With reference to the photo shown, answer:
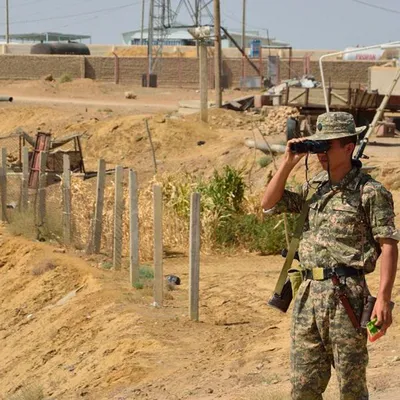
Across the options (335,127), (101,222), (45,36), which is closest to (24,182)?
(101,222)

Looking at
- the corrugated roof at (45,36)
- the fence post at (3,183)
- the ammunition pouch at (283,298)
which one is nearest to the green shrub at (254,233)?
the fence post at (3,183)

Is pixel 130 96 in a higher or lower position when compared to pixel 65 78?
lower

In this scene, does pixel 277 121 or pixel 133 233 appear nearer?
pixel 133 233

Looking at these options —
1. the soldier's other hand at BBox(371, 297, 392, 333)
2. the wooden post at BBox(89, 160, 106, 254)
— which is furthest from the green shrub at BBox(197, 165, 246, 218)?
the soldier's other hand at BBox(371, 297, 392, 333)

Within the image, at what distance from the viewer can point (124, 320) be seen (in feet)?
36.0

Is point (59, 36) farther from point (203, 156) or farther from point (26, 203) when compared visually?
point (26, 203)

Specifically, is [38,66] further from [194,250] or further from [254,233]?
[194,250]

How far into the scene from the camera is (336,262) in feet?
19.3

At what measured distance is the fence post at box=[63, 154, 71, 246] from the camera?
14.6m

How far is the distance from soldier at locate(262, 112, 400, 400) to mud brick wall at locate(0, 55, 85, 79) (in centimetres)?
4930

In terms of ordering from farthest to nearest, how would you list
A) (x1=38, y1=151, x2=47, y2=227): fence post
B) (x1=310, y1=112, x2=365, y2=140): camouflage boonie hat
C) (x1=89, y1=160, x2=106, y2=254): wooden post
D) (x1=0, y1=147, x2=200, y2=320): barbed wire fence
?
(x1=38, y1=151, x2=47, y2=227): fence post, (x1=89, y1=160, x2=106, y2=254): wooden post, (x1=0, y1=147, x2=200, y2=320): barbed wire fence, (x1=310, y1=112, x2=365, y2=140): camouflage boonie hat

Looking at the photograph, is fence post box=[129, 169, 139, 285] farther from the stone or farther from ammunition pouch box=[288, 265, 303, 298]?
the stone

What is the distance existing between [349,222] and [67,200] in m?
9.22

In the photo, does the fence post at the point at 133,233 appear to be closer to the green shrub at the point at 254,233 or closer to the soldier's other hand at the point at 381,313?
the green shrub at the point at 254,233
